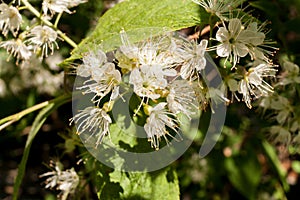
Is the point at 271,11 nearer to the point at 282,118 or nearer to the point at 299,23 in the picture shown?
the point at 299,23

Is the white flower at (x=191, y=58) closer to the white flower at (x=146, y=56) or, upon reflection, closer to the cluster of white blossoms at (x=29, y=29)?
the white flower at (x=146, y=56)

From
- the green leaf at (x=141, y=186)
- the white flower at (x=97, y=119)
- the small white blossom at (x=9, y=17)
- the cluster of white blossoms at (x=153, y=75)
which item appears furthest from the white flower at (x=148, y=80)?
the small white blossom at (x=9, y=17)

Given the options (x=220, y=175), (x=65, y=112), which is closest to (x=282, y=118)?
(x=220, y=175)

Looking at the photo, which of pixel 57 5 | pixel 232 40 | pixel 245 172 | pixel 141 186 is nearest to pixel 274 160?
pixel 245 172

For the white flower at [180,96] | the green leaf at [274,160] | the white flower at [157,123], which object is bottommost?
the green leaf at [274,160]

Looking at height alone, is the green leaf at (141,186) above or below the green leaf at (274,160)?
above

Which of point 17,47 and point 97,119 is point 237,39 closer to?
point 97,119
